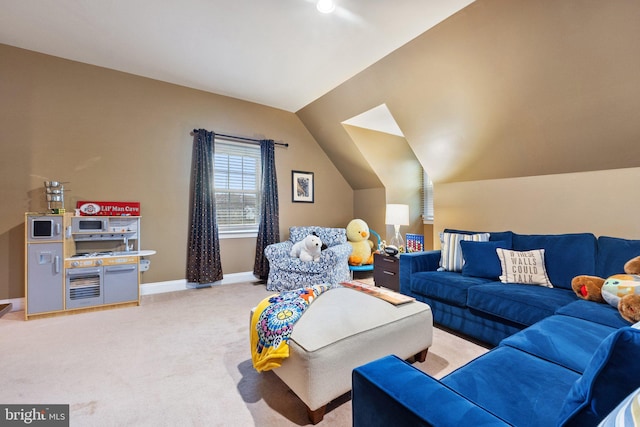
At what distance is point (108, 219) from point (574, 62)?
476cm

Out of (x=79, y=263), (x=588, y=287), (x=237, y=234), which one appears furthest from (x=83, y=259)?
(x=588, y=287)

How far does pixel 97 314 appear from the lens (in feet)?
9.78

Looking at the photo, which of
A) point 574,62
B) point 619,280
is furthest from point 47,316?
point 574,62

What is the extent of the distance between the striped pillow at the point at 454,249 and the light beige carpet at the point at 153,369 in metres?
0.71

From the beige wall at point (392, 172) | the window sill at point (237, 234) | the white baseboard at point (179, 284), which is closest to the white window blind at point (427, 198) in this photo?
the beige wall at point (392, 172)

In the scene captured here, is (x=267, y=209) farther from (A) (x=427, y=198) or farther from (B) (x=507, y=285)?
(B) (x=507, y=285)

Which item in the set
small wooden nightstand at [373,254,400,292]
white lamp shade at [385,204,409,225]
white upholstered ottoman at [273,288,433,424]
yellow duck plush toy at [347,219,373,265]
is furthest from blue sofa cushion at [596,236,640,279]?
yellow duck plush toy at [347,219,373,265]

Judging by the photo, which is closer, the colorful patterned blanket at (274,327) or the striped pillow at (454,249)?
the colorful patterned blanket at (274,327)

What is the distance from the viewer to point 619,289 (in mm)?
1736

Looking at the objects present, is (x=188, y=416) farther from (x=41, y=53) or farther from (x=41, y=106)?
(x=41, y=53)

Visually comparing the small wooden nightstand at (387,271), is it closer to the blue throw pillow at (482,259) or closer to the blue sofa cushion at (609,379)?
the blue throw pillow at (482,259)

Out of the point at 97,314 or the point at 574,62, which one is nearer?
the point at 574,62

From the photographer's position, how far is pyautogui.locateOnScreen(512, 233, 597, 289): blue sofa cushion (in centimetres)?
221

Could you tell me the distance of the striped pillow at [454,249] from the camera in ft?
9.19
